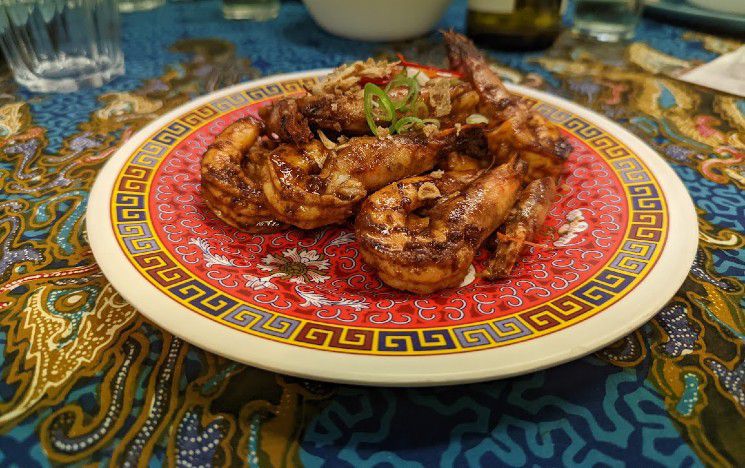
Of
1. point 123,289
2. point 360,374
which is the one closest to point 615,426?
point 360,374

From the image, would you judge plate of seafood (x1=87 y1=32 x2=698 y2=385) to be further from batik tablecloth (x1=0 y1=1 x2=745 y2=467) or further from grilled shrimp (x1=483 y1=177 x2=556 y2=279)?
batik tablecloth (x1=0 y1=1 x2=745 y2=467)

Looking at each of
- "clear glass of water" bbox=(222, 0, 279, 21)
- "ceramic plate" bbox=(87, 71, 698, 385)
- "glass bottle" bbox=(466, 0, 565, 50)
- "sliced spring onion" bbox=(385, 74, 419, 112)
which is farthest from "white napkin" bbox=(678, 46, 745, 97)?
"clear glass of water" bbox=(222, 0, 279, 21)

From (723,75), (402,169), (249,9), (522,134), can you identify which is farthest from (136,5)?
(723,75)

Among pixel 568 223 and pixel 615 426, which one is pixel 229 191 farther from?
pixel 615 426

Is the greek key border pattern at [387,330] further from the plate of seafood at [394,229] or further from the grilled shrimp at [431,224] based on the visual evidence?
the grilled shrimp at [431,224]

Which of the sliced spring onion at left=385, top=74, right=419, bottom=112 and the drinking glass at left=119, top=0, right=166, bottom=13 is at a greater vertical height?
the sliced spring onion at left=385, top=74, right=419, bottom=112
